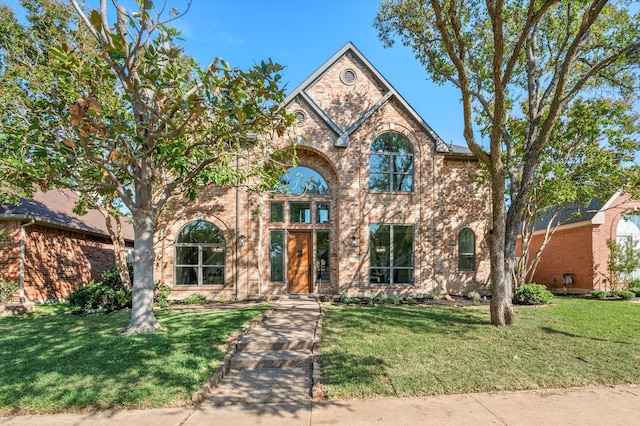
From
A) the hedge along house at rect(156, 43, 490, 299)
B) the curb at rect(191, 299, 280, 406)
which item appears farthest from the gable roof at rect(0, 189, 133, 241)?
the curb at rect(191, 299, 280, 406)

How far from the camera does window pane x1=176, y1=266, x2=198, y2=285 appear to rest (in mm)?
12945

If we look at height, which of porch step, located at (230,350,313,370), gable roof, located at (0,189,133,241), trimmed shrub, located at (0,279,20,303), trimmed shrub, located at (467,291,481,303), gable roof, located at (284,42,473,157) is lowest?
trimmed shrub, located at (467,291,481,303)

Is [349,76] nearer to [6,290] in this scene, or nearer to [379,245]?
[379,245]

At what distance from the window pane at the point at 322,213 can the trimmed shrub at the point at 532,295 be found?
7.15 m

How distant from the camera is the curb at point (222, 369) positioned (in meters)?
4.50

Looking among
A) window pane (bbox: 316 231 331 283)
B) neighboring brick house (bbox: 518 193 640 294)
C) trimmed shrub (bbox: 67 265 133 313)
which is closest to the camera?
trimmed shrub (bbox: 67 265 133 313)

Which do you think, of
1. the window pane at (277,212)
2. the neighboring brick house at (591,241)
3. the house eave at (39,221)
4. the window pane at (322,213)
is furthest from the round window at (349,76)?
the house eave at (39,221)

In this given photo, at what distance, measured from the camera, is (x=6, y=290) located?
11.2 meters

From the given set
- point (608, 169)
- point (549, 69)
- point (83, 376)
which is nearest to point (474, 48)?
point (549, 69)

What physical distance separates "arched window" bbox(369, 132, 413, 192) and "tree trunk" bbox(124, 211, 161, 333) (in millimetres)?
8349

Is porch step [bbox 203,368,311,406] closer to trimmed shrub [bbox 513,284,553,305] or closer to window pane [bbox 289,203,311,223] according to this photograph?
window pane [bbox 289,203,311,223]

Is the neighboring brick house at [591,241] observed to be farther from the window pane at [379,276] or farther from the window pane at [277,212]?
the window pane at [277,212]

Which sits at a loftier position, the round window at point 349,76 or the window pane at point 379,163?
the round window at point 349,76

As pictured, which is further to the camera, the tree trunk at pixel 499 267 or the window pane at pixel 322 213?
the window pane at pixel 322 213
